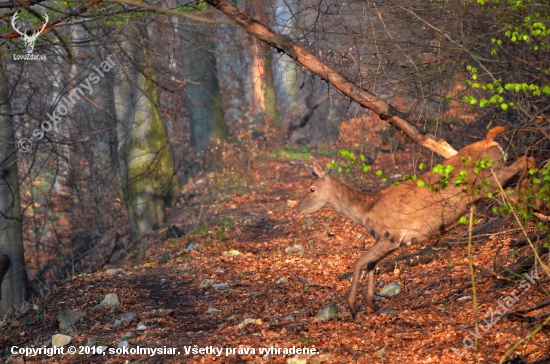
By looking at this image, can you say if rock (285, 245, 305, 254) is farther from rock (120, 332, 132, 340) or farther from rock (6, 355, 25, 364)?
rock (6, 355, 25, 364)

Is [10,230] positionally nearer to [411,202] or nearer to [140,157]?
[140,157]

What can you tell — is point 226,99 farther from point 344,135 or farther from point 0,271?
point 0,271

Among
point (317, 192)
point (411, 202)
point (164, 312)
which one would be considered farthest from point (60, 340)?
point (411, 202)

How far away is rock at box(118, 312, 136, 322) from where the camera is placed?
26.9 ft

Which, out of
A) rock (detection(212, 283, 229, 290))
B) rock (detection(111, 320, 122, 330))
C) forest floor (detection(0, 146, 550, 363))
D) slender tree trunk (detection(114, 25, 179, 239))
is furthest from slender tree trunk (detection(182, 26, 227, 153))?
rock (detection(111, 320, 122, 330))

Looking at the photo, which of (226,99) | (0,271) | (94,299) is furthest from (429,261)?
(226,99)

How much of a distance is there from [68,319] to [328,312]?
324 cm

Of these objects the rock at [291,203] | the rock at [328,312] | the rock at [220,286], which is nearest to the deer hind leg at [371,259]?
the rock at [328,312]

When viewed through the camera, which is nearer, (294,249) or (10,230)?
(294,249)

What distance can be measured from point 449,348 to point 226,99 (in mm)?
18679

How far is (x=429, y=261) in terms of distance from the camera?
8852 millimetres

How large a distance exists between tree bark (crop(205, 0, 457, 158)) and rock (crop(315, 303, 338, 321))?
2.04 metres
